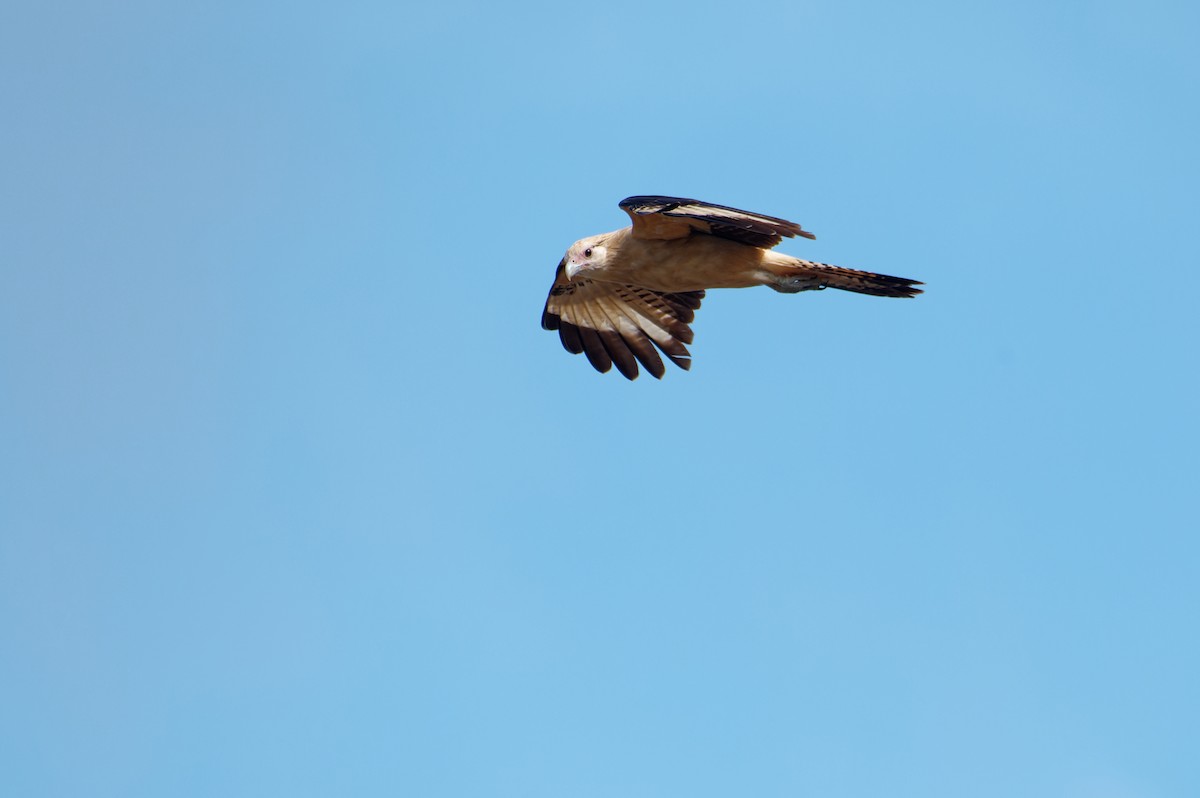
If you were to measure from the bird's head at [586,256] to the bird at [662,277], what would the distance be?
0.04ft

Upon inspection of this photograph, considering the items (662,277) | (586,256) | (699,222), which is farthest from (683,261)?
(586,256)

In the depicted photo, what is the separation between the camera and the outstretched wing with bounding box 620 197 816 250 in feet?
53.8

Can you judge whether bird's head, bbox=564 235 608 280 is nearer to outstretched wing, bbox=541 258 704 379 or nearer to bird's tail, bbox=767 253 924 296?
outstretched wing, bbox=541 258 704 379

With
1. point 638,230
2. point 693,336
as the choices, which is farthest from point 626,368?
point 638,230

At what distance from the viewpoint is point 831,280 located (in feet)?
59.3

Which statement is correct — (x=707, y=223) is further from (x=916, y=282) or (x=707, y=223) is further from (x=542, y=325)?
(x=542, y=325)

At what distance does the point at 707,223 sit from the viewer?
17062 mm

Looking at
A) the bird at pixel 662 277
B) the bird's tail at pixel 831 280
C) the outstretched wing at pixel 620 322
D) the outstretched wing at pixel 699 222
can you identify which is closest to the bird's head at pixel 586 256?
the bird at pixel 662 277

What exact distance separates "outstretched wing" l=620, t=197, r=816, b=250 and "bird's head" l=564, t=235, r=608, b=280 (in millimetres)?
670

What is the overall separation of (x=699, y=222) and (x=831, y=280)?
169cm

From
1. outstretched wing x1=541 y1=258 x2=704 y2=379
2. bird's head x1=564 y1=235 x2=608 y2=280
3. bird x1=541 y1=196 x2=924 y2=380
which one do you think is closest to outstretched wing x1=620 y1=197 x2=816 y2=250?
bird x1=541 y1=196 x2=924 y2=380

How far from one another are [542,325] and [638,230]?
10.9 ft

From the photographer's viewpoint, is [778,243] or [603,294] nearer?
[778,243]

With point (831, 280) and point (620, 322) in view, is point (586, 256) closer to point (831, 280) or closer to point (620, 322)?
point (620, 322)
